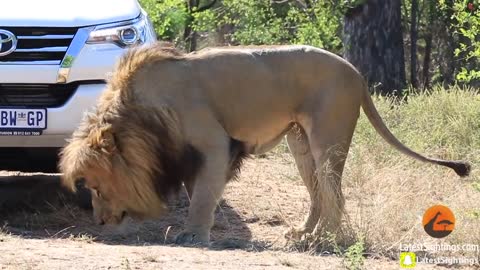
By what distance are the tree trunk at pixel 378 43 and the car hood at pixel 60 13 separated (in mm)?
5500

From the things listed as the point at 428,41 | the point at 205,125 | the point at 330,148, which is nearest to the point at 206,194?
the point at 205,125

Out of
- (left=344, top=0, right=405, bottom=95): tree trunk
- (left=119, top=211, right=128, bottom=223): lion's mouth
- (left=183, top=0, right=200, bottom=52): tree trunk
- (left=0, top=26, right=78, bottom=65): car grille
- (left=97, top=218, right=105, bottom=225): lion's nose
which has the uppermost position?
(left=0, top=26, right=78, bottom=65): car grille

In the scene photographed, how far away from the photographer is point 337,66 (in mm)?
6055

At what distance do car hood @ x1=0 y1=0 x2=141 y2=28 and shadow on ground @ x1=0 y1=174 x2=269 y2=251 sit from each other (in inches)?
44.7

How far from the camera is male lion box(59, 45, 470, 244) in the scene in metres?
5.71

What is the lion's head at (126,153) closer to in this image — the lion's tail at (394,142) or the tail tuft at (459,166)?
the lion's tail at (394,142)

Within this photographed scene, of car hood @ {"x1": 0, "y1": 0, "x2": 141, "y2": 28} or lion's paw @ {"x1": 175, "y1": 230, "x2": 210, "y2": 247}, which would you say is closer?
lion's paw @ {"x1": 175, "y1": 230, "x2": 210, "y2": 247}

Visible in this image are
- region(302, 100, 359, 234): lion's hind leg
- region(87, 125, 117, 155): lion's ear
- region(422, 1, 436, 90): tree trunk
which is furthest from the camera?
region(422, 1, 436, 90): tree trunk

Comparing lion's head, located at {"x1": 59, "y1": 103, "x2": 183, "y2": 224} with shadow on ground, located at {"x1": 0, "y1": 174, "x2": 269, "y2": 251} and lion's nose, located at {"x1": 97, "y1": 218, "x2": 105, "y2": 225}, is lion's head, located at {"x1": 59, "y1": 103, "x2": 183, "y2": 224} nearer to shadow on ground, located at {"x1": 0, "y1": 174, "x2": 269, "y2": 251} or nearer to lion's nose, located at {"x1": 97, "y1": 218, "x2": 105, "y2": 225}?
lion's nose, located at {"x1": 97, "y1": 218, "x2": 105, "y2": 225}

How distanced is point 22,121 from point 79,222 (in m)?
0.78

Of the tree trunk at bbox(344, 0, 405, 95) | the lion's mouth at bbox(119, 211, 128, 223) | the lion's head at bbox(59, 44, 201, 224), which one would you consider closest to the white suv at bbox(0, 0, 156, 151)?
the lion's head at bbox(59, 44, 201, 224)

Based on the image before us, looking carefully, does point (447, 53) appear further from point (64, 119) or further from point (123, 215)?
point (123, 215)

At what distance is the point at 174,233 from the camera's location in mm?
6500

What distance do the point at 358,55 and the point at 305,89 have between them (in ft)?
19.5
